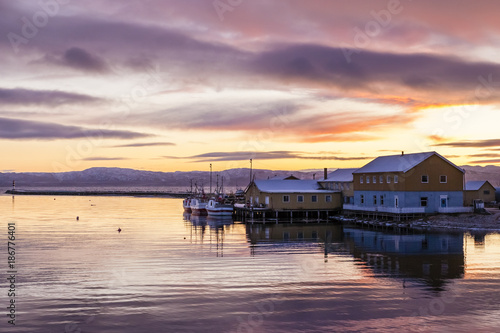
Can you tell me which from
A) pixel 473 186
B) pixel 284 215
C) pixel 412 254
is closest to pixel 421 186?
pixel 284 215

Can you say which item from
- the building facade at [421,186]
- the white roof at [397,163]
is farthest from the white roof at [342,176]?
the building facade at [421,186]

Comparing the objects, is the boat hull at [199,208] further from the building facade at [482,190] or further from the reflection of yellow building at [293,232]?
the building facade at [482,190]

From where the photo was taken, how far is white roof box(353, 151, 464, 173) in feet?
229

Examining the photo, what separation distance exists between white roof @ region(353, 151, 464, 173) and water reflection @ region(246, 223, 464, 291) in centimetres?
1159

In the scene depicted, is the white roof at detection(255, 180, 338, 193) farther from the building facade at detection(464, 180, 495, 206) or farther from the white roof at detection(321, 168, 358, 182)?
the building facade at detection(464, 180, 495, 206)

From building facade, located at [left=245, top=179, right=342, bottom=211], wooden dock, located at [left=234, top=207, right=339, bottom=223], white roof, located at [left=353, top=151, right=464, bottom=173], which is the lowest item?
wooden dock, located at [left=234, top=207, right=339, bottom=223]

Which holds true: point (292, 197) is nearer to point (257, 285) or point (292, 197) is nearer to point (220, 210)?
point (220, 210)

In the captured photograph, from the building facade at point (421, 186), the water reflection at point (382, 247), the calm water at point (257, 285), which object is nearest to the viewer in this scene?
the calm water at point (257, 285)

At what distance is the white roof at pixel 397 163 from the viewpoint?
69.9 metres

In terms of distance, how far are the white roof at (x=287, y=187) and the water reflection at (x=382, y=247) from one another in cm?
1371

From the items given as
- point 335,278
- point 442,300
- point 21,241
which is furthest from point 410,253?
point 21,241

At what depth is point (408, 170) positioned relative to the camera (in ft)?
225

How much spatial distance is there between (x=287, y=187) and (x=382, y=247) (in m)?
37.8

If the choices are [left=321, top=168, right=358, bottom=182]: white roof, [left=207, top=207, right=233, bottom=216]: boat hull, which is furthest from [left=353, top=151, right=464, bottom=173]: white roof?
[left=207, top=207, right=233, bottom=216]: boat hull
